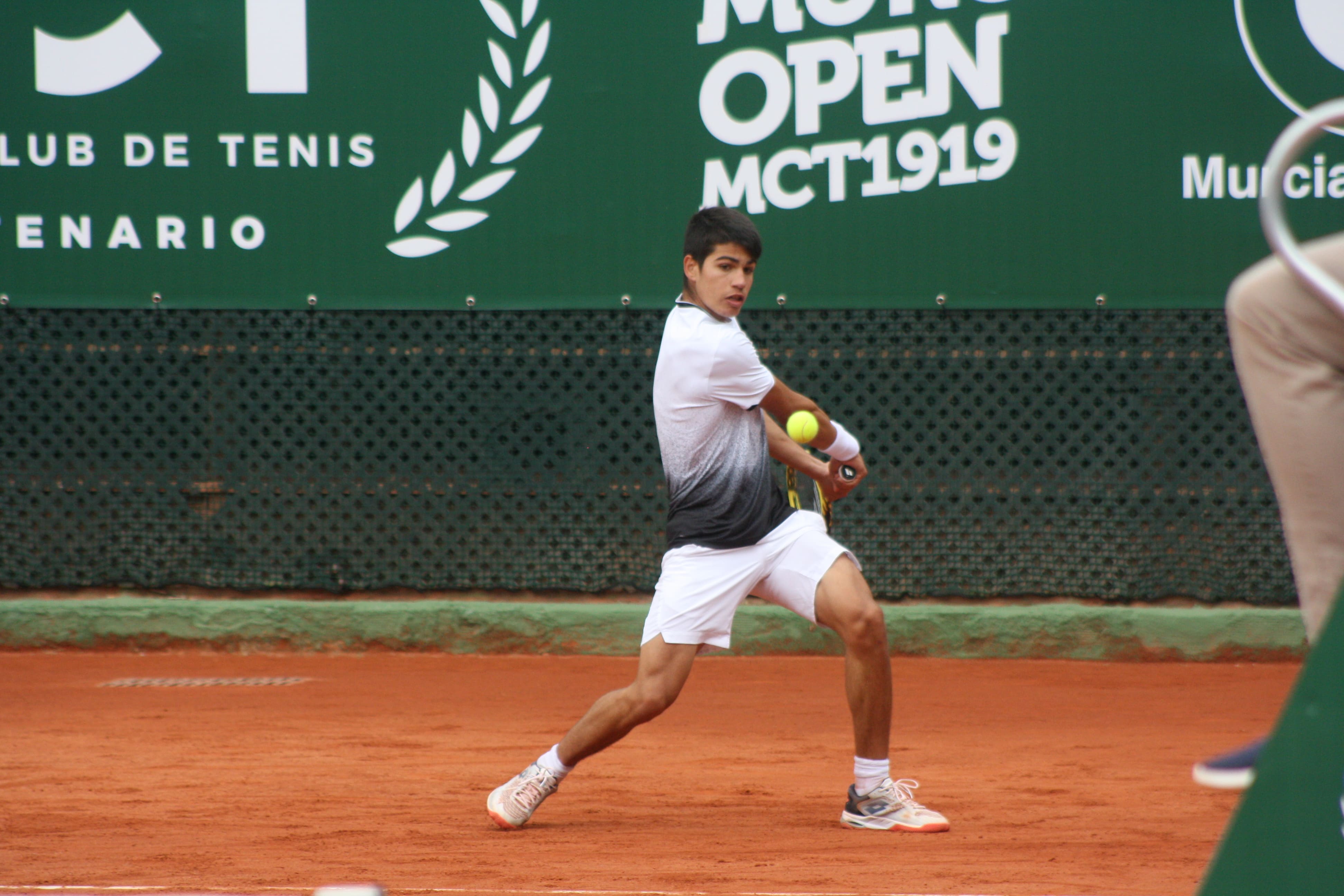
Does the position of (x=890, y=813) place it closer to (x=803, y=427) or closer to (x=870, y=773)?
(x=870, y=773)

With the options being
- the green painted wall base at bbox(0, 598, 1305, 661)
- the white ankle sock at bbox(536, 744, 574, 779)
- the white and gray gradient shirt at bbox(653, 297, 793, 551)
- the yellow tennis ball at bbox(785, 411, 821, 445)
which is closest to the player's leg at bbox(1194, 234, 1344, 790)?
the yellow tennis ball at bbox(785, 411, 821, 445)

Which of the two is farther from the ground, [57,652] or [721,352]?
[721,352]

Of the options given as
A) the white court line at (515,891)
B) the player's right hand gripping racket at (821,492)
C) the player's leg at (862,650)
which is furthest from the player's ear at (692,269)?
the white court line at (515,891)

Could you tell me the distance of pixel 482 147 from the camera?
8797mm

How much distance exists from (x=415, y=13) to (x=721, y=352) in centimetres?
517

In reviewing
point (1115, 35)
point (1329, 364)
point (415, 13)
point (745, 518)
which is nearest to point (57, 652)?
point (415, 13)

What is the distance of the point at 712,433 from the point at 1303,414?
2.92m

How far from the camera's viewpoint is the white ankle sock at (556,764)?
4.68 meters

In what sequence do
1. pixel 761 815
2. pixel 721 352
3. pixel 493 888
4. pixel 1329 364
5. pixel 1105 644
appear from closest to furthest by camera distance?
1. pixel 1329 364
2. pixel 493 888
3. pixel 721 352
4. pixel 761 815
5. pixel 1105 644

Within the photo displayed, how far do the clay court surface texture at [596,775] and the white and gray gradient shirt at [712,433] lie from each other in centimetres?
97

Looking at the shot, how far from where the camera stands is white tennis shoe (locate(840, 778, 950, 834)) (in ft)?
15.1

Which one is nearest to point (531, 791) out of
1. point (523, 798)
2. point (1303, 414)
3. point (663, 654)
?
point (523, 798)

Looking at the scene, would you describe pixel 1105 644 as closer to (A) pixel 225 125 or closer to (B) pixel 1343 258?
(A) pixel 225 125

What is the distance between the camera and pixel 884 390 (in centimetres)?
873
